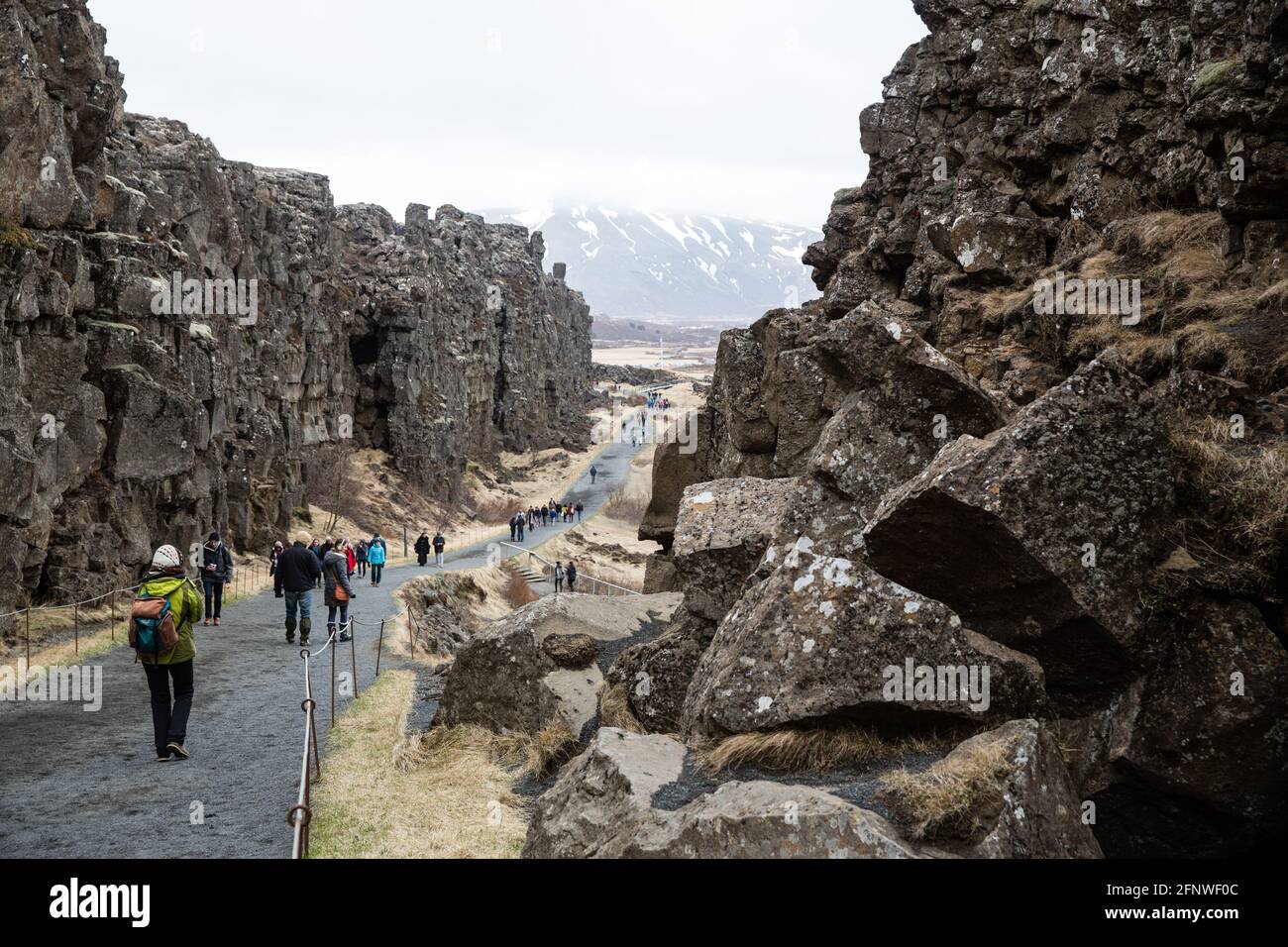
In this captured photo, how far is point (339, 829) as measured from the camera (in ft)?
35.1

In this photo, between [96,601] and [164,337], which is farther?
[164,337]

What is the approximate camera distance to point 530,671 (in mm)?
14562

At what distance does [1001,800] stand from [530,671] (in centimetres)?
880

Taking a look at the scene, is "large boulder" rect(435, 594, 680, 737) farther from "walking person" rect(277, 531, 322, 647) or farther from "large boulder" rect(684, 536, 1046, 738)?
"walking person" rect(277, 531, 322, 647)

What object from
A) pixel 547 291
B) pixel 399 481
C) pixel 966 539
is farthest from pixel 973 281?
pixel 547 291

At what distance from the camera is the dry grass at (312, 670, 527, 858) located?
1033 centimetres

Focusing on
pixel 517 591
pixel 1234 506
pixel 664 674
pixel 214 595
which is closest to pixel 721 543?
pixel 664 674

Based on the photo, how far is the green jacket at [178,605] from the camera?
456 inches

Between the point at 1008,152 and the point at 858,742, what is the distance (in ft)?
46.5

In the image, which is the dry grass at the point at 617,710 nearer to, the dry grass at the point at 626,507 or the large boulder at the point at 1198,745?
the large boulder at the point at 1198,745

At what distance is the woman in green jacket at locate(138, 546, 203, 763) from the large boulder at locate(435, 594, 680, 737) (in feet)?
12.0

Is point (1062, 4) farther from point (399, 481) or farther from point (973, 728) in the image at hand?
point (399, 481)

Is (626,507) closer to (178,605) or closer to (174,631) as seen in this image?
(178,605)

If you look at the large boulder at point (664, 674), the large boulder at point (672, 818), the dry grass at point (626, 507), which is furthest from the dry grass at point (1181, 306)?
the dry grass at point (626, 507)
